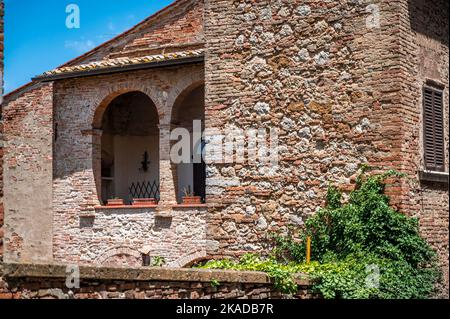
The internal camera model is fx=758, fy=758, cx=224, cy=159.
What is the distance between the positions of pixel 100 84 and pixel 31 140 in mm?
2060

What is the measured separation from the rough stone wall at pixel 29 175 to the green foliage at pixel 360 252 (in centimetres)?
620

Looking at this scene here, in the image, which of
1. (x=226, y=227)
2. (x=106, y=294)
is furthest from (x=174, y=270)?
(x=226, y=227)

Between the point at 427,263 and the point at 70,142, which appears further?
the point at 70,142

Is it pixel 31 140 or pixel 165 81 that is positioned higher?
pixel 165 81

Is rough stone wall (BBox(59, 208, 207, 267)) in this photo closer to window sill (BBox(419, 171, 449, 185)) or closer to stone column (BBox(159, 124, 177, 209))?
stone column (BBox(159, 124, 177, 209))

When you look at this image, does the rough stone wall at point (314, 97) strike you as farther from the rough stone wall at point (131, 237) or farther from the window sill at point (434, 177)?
the rough stone wall at point (131, 237)

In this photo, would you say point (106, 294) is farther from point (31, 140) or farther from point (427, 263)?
point (31, 140)

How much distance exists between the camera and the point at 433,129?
463 inches

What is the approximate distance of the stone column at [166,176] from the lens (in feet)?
48.8

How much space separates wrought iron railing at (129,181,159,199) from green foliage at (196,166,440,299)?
6.58 meters

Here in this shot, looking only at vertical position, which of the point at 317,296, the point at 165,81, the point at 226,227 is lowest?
the point at 317,296

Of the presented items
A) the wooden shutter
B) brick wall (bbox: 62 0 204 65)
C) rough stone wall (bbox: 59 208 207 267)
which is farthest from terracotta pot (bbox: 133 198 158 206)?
the wooden shutter

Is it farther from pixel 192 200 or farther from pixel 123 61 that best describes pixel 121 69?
pixel 192 200
